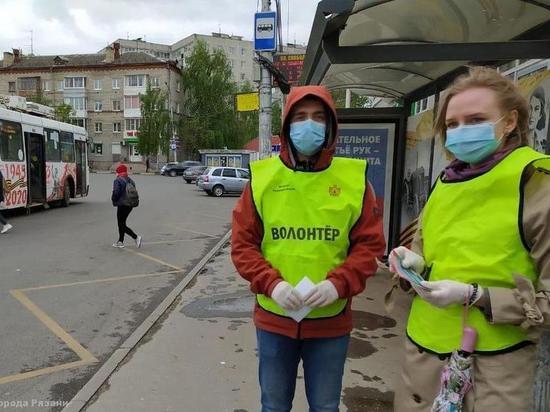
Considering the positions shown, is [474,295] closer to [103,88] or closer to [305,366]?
[305,366]

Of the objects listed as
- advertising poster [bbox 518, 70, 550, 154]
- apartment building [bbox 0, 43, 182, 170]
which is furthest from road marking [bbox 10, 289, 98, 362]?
apartment building [bbox 0, 43, 182, 170]

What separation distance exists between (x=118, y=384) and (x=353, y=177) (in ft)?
8.53

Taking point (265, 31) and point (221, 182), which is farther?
point (221, 182)

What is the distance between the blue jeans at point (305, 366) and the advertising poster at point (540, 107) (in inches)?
86.7

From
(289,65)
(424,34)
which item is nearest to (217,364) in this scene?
(424,34)

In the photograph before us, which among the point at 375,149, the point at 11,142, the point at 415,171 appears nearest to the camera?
the point at 415,171

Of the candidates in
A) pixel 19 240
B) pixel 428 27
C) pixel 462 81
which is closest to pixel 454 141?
pixel 462 81

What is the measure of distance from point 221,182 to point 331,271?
71.9ft

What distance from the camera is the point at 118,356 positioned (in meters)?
4.12

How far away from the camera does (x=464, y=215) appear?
1647 millimetres

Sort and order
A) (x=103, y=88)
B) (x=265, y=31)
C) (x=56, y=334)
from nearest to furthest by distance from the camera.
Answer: (x=56, y=334) < (x=265, y=31) < (x=103, y=88)

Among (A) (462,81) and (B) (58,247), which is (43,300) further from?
(A) (462,81)

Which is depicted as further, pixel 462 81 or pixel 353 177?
pixel 353 177

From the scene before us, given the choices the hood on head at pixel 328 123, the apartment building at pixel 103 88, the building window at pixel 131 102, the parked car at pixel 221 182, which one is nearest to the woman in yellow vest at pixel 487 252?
the hood on head at pixel 328 123
